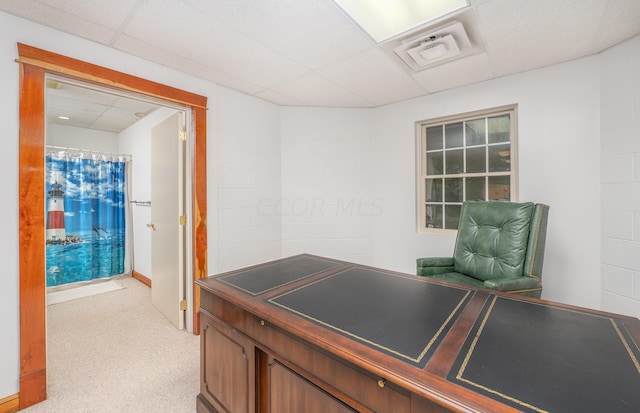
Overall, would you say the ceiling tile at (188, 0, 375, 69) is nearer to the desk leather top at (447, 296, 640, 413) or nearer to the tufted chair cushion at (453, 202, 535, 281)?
the tufted chair cushion at (453, 202, 535, 281)

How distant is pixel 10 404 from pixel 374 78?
12.4 ft

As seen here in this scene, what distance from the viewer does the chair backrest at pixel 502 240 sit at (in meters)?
2.22

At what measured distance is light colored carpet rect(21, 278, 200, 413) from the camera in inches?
74.6

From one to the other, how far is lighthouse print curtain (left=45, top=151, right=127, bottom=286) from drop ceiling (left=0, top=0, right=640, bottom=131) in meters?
2.94

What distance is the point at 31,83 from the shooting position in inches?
74.4

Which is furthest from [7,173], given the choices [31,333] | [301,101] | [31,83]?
[301,101]

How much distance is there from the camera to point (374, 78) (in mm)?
2938

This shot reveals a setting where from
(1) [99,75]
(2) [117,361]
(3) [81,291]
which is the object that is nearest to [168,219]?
(2) [117,361]

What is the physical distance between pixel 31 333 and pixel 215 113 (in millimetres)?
2285

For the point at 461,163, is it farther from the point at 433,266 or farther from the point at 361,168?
the point at 433,266

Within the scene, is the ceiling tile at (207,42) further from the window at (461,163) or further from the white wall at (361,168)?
the window at (461,163)

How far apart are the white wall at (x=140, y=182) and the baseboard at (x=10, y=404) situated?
2.52 metres

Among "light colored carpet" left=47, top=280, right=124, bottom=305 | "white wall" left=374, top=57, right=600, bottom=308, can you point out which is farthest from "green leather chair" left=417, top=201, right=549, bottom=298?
"light colored carpet" left=47, top=280, right=124, bottom=305

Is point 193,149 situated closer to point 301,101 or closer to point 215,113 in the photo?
point 215,113
